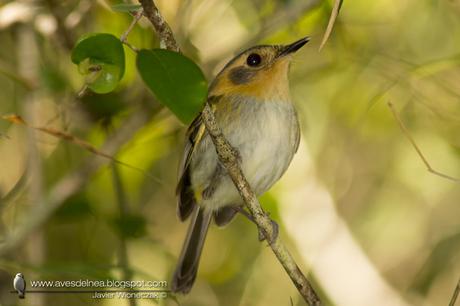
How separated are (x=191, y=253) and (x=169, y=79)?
209cm

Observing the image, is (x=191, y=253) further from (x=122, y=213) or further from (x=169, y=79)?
(x=169, y=79)

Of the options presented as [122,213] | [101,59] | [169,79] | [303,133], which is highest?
[101,59]

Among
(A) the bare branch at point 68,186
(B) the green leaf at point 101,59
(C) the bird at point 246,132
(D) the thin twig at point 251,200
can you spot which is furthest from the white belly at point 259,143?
(B) the green leaf at point 101,59

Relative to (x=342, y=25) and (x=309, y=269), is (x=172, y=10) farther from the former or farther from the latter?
(x=309, y=269)

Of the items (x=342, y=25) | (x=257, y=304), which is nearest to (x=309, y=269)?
(x=257, y=304)

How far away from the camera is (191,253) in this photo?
420cm

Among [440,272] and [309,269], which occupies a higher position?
[309,269]

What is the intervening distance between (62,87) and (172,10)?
38.1 inches

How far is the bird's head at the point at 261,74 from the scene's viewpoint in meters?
3.75

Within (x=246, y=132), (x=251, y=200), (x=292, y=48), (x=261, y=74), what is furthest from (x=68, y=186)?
(x=251, y=200)

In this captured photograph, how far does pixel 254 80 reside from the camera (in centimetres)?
382

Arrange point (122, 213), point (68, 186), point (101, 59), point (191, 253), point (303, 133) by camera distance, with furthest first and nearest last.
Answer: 1. point (303, 133)
2. point (191, 253)
3. point (68, 186)
4. point (122, 213)
5. point (101, 59)

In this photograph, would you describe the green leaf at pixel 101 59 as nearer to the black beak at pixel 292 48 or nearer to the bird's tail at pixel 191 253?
the black beak at pixel 292 48

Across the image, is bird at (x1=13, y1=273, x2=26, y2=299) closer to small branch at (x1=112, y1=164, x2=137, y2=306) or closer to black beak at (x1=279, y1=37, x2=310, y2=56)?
small branch at (x1=112, y1=164, x2=137, y2=306)
